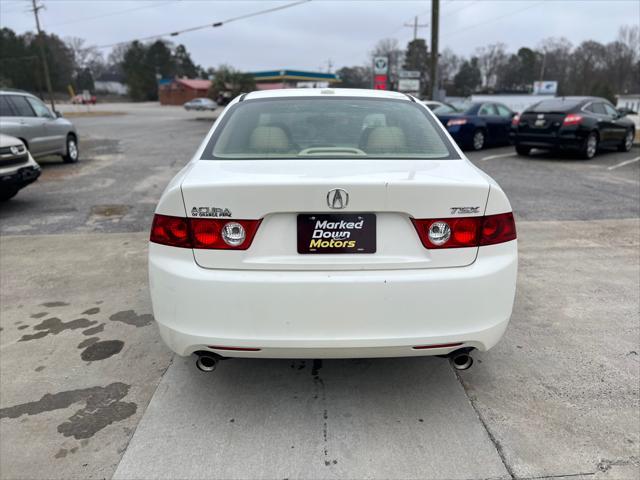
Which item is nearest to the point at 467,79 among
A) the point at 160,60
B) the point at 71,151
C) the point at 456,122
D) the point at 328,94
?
the point at 160,60

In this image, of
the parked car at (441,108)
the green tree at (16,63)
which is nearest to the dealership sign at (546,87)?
the parked car at (441,108)

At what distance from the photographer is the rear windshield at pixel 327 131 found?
114 inches

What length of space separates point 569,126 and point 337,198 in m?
11.5

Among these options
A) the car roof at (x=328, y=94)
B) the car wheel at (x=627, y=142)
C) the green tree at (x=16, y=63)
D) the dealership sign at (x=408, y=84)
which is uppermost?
the green tree at (x=16, y=63)

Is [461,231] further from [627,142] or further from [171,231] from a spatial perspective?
[627,142]

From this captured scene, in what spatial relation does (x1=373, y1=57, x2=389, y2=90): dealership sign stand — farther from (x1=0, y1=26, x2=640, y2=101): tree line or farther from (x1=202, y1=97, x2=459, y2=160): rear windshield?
(x1=0, y1=26, x2=640, y2=101): tree line

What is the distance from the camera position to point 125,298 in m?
4.21

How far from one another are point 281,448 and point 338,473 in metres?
0.31

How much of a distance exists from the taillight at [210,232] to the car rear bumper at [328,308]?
71mm

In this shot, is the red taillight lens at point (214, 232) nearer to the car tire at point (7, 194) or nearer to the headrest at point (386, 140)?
the headrest at point (386, 140)

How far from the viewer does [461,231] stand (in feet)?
7.75

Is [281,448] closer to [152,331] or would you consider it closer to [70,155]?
[152,331]

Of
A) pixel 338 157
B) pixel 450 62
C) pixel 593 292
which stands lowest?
pixel 593 292

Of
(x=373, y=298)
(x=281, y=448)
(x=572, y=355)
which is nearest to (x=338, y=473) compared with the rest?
(x=281, y=448)
